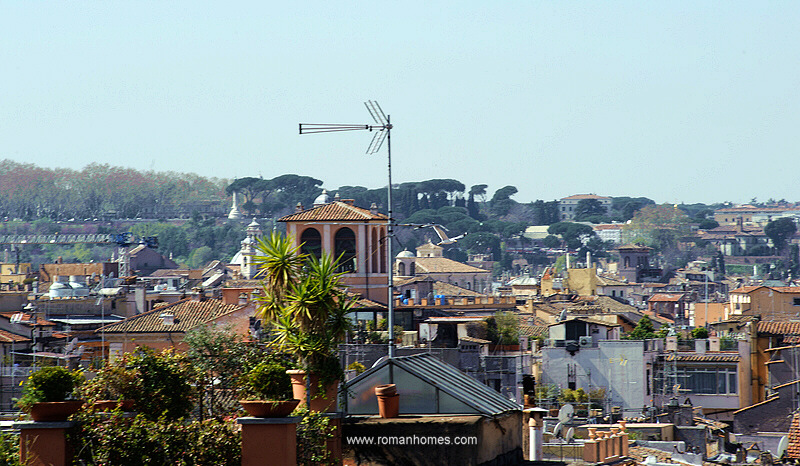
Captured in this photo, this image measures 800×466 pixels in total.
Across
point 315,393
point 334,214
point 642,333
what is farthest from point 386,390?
point 642,333

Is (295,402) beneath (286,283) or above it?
beneath

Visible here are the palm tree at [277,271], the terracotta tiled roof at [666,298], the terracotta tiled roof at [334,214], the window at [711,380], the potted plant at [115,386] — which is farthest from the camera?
the terracotta tiled roof at [666,298]

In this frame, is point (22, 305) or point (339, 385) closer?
point (339, 385)

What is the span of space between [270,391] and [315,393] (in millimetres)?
1042

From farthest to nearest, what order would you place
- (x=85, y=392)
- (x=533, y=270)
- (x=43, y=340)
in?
(x=533, y=270), (x=43, y=340), (x=85, y=392)

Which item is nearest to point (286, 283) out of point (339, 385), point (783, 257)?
point (339, 385)

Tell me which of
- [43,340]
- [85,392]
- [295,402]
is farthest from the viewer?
[43,340]

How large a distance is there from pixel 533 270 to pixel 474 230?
9716mm

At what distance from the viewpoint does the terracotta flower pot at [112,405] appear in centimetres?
947

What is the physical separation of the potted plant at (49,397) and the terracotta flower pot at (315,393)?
179cm

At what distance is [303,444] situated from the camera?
9.17 m

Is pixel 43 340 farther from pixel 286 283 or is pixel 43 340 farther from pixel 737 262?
pixel 737 262

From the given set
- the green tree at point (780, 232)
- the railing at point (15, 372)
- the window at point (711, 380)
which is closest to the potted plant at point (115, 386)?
the railing at point (15, 372)

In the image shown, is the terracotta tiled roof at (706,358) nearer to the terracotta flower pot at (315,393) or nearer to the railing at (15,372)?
the railing at (15,372)
